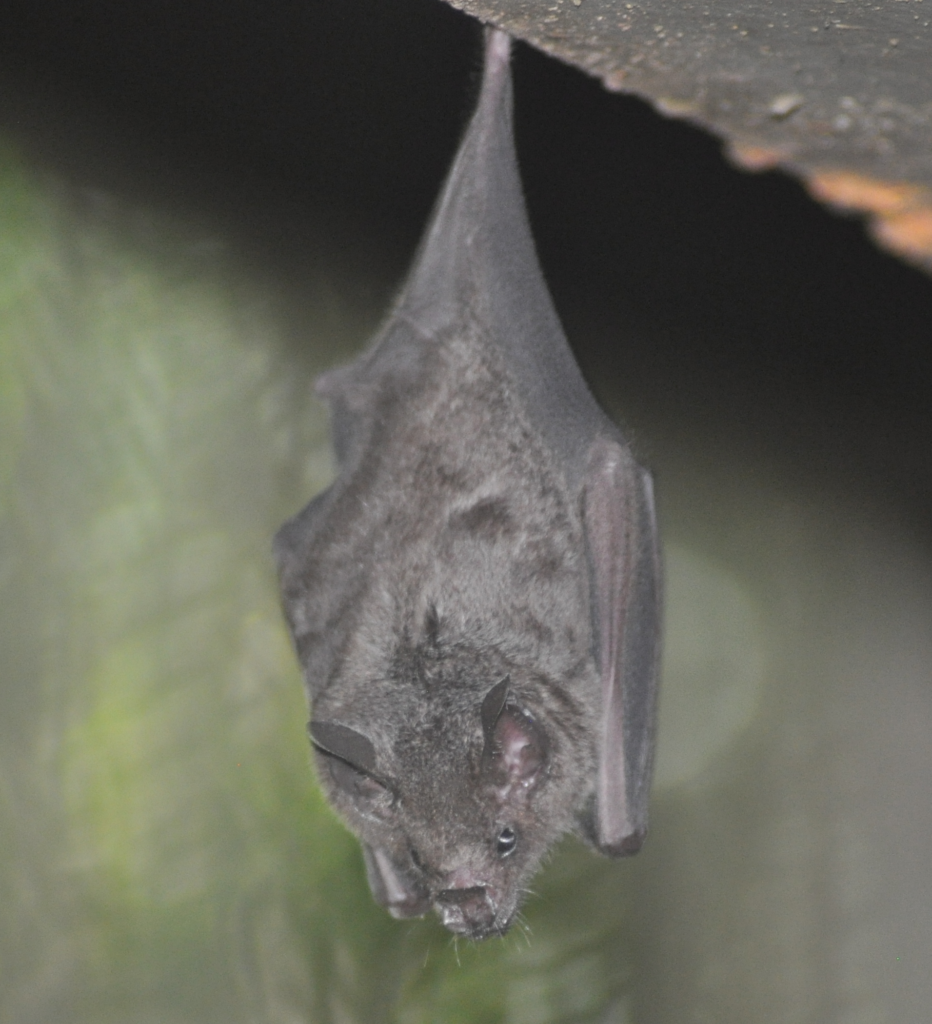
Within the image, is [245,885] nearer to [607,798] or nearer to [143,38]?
[607,798]

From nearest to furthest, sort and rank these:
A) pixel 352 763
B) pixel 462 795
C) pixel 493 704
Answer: pixel 493 704
pixel 352 763
pixel 462 795

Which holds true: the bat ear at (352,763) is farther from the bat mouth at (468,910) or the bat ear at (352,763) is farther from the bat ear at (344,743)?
the bat mouth at (468,910)

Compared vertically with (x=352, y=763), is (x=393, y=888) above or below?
below

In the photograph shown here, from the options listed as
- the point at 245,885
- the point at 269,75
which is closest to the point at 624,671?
the point at 245,885

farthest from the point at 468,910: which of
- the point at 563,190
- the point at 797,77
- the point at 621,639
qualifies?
the point at 563,190

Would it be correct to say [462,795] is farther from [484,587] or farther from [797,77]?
[797,77]

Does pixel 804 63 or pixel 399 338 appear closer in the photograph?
pixel 804 63

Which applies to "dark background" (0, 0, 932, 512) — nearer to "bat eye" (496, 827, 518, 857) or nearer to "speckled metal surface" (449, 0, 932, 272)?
"bat eye" (496, 827, 518, 857)
